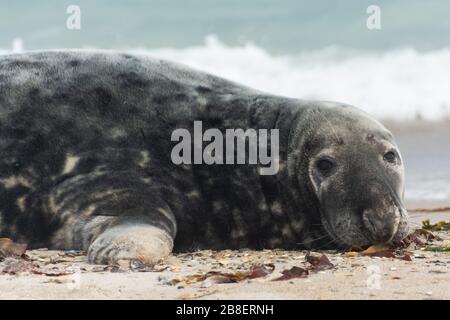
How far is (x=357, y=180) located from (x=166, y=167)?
4.74 feet

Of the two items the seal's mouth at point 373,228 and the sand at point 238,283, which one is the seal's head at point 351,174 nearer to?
the seal's mouth at point 373,228

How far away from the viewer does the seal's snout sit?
6188 millimetres

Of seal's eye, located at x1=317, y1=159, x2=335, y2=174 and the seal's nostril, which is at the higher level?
seal's eye, located at x1=317, y1=159, x2=335, y2=174

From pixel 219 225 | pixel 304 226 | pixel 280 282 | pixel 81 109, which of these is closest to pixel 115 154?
pixel 81 109

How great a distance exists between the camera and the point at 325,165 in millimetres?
6645

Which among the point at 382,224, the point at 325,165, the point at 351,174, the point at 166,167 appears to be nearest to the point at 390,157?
the point at 351,174

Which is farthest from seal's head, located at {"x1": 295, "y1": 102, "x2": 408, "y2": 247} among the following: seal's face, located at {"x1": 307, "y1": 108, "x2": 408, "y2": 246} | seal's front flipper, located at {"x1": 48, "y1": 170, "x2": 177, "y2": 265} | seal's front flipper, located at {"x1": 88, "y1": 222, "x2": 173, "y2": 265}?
seal's front flipper, located at {"x1": 88, "y1": 222, "x2": 173, "y2": 265}

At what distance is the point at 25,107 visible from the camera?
7.02 m

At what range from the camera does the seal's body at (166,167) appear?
21.4 feet

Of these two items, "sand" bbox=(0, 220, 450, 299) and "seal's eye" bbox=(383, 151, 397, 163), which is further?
"seal's eye" bbox=(383, 151, 397, 163)

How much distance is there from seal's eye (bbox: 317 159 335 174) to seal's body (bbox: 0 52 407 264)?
0.01 m

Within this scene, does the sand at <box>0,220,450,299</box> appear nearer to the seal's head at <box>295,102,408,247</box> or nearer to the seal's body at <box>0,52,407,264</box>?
the seal's head at <box>295,102,408,247</box>

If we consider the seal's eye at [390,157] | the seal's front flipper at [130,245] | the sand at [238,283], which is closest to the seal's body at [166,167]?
the seal's eye at [390,157]

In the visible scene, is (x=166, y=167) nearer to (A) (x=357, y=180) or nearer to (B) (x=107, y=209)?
(B) (x=107, y=209)
